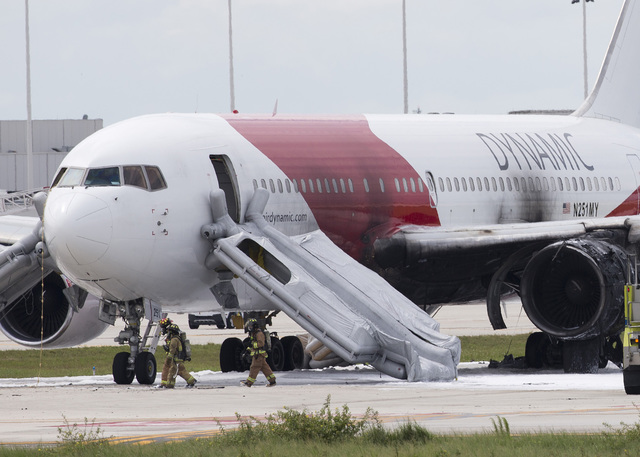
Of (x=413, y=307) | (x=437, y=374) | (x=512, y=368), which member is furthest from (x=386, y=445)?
(x=512, y=368)

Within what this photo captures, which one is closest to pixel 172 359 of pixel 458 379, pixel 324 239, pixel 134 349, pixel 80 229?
pixel 134 349

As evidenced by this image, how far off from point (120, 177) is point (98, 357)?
1707 centimetres

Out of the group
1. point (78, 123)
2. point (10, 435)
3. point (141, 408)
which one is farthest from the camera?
point (78, 123)

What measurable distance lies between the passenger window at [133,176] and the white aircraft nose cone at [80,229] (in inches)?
30.5

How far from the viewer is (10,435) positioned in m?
19.4

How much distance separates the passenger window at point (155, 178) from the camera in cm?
2822

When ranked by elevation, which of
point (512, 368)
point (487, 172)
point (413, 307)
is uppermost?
point (487, 172)

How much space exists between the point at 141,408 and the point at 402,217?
11354 mm

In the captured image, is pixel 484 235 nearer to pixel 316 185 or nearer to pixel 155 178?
pixel 316 185

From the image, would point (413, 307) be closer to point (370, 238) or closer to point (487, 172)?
point (370, 238)

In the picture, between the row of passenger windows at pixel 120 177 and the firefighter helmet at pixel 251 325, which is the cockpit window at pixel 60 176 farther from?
the firefighter helmet at pixel 251 325

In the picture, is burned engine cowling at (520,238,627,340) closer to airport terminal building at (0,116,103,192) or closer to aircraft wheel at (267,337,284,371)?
aircraft wheel at (267,337,284,371)

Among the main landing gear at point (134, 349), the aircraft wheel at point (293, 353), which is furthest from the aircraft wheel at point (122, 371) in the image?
the aircraft wheel at point (293, 353)

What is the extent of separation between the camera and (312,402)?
23531 millimetres
